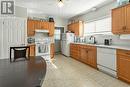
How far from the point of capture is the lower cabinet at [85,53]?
499cm

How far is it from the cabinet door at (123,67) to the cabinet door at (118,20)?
0.91 meters

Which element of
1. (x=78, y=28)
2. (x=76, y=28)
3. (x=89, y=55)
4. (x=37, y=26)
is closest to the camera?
(x=89, y=55)

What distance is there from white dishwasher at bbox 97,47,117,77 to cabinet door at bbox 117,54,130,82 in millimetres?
174

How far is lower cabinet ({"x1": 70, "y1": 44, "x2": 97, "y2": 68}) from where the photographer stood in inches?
197

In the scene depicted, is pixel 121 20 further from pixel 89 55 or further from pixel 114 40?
pixel 89 55

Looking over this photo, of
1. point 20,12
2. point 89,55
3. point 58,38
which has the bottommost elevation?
point 89,55

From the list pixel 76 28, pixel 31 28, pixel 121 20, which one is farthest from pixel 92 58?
pixel 31 28

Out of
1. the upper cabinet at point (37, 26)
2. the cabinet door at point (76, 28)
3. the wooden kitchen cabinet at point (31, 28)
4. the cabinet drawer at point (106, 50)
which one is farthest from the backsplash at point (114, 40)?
the wooden kitchen cabinet at point (31, 28)

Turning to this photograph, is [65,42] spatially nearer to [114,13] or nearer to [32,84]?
[114,13]

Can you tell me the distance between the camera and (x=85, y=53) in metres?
5.74

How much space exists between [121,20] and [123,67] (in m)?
1.44

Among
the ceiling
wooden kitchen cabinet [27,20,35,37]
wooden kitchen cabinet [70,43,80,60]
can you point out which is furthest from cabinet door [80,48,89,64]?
wooden kitchen cabinet [27,20,35,37]

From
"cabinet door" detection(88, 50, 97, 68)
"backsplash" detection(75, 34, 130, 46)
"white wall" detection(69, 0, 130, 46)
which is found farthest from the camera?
"cabinet door" detection(88, 50, 97, 68)

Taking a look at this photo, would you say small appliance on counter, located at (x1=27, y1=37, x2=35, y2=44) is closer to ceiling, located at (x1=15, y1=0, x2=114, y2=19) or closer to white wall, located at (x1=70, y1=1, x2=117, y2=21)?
ceiling, located at (x1=15, y1=0, x2=114, y2=19)
